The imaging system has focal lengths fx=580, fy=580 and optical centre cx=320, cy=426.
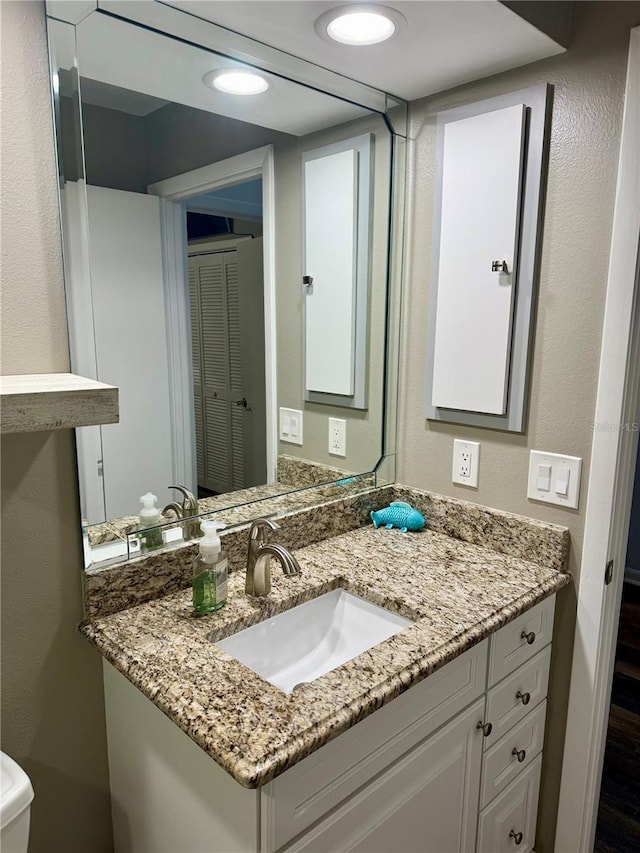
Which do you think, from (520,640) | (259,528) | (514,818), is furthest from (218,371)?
(514,818)

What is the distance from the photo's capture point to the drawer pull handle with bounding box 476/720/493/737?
1270 mm

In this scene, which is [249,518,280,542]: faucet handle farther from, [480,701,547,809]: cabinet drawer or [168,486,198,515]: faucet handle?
[480,701,547,809]: cabinet drawer

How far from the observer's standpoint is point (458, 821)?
49.9 inches

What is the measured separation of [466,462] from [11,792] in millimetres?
1227

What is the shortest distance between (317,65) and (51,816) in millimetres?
1770

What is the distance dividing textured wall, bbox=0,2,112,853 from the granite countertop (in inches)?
4.4

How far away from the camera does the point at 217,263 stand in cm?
137

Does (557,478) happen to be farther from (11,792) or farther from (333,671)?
(11,792)

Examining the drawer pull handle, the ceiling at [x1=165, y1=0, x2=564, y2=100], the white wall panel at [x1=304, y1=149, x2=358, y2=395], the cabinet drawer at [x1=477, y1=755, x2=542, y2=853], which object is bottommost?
the cabinet drawer at [x1=477, y1=755, x2=542, y2=853]

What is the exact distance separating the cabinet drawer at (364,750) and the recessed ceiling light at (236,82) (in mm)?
1347

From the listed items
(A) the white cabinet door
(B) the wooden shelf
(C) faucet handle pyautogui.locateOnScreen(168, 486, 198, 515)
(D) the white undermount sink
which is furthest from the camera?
(C) faucet handle pyautogui.locateOnScreen(168, 486, 198, 515)

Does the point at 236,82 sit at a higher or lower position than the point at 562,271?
higher

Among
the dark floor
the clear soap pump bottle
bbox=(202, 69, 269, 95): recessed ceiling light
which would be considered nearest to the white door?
the clear soap pump bottle

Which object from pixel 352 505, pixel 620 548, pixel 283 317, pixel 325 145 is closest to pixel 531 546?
pixel 620 548
